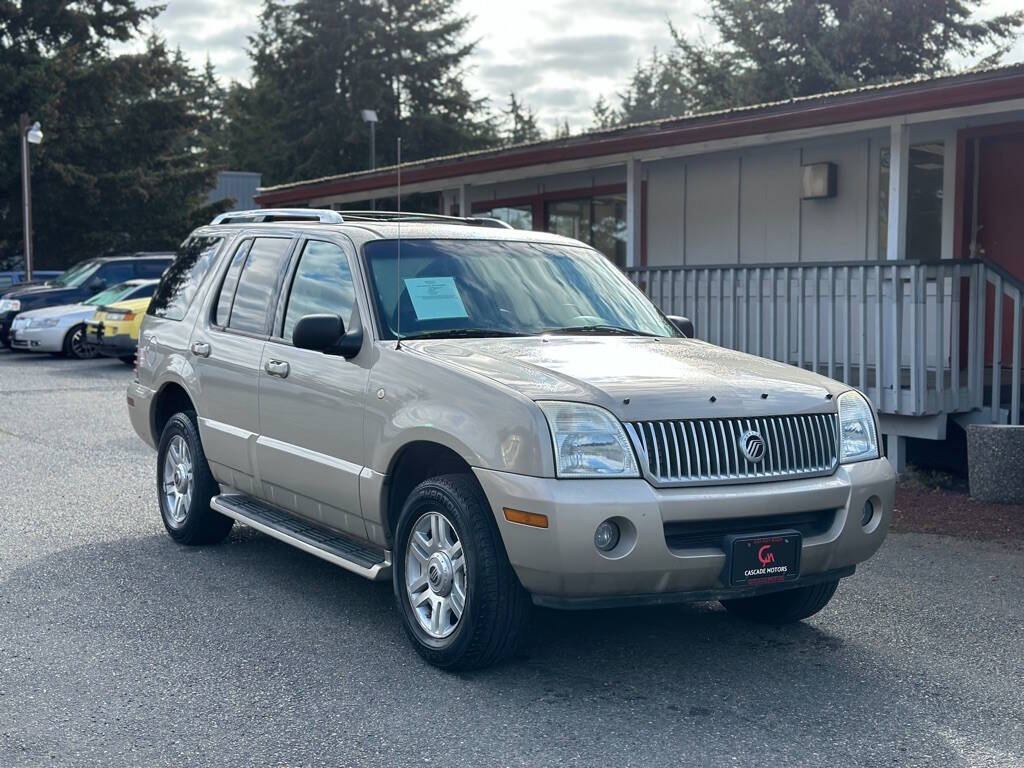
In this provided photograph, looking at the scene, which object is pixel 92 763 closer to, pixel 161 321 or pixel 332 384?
pixel 332 384

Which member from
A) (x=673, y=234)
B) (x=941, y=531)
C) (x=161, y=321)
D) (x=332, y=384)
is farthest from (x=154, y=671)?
(x=673, y=234)

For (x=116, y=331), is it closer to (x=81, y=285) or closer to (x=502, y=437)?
(x=81, y=285)

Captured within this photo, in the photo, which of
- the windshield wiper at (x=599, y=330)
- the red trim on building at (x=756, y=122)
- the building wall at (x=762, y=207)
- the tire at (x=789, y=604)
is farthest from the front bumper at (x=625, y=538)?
the building wall at (x=762, y=207)

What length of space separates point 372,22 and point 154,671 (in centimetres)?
4582

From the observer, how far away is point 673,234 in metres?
14.9

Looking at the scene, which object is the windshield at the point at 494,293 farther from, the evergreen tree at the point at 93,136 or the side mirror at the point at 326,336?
the evergreen tree at the point at 93,136

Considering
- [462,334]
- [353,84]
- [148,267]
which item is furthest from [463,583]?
[353,84]

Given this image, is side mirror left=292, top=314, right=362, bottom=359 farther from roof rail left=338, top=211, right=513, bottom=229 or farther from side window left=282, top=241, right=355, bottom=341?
roof rail left=338, top=211, right=513, bottom=229

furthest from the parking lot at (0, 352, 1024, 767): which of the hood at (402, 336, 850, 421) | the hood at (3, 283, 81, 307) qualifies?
the hood at (3, 283, 81, 307)

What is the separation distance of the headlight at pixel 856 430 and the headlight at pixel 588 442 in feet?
3.61

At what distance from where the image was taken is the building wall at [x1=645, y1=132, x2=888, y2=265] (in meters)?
12.6

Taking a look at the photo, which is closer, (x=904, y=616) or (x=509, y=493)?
(x=509, y=493)

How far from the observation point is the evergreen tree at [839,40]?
28156 millimetres

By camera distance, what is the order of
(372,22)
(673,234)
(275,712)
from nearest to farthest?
(275,712) < (673,234) < (372,22)
